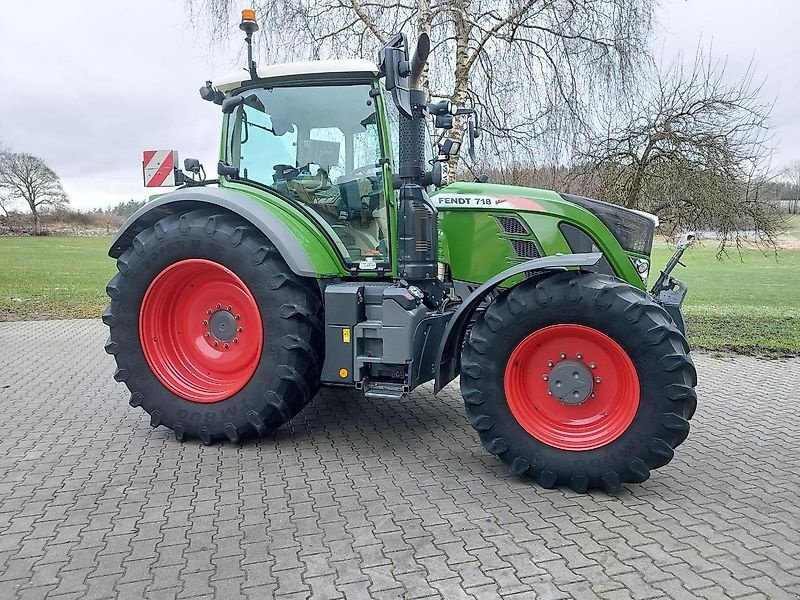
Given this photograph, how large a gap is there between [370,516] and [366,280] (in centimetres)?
175

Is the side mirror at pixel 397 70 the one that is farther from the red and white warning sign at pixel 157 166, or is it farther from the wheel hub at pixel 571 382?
the red and white warning sign at pixel 157 166

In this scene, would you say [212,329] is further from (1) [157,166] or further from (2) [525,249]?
(1) [157,166]

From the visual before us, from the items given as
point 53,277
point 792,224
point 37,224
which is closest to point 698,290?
point 792,224

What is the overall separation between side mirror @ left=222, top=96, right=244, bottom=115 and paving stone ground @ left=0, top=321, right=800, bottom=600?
7.89 ft

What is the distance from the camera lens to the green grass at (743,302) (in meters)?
8.87

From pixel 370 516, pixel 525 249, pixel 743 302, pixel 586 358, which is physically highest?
pixel 525 249

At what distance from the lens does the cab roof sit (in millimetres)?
4398

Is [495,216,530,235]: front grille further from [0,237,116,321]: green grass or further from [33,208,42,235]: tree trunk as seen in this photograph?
[33,208,42,235]: tree trunk

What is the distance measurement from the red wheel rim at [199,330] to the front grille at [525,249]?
192 cm

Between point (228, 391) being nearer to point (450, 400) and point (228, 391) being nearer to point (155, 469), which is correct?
point (155, 469)

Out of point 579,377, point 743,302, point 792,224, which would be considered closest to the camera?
point 579,377

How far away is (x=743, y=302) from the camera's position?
48.1 ft

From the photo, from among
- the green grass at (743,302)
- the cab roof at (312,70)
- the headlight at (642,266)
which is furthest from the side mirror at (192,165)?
the green grass at (743,302)

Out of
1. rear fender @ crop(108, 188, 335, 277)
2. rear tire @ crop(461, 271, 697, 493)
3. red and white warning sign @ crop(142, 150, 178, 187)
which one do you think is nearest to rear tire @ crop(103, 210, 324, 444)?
rear fender @ crop(108, 188, 335, 277)
